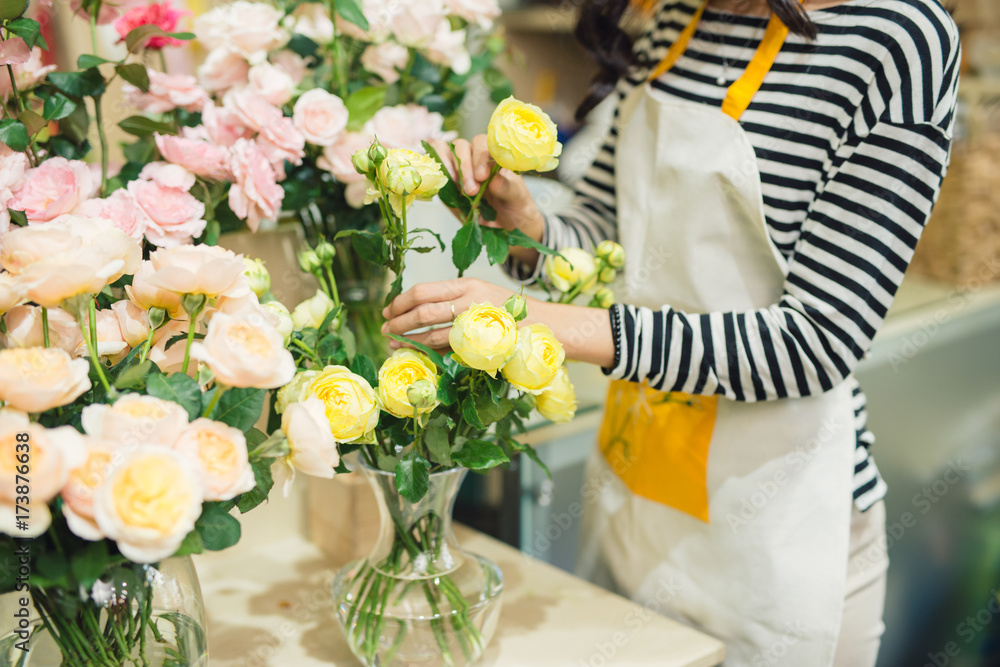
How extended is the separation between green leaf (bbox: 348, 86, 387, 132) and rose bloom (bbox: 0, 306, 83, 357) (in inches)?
15.2

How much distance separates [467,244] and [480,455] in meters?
0.17

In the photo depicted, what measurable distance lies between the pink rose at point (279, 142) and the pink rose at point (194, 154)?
0.04 m

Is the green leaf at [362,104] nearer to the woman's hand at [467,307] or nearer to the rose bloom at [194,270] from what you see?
the woman's hand at [467,307]

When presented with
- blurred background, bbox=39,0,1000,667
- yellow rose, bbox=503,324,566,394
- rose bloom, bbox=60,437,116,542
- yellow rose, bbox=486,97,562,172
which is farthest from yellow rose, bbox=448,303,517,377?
blurred background, bbox=39,0,1000,667

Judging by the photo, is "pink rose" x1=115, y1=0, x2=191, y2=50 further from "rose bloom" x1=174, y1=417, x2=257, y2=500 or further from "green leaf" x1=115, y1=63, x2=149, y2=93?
"rose bloom" x1=174, y1=417, x2=257, y2=500

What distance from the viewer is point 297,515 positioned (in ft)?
3.34

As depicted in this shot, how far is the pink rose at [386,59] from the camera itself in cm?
89

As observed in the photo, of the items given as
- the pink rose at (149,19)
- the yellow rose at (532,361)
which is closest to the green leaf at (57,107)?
the pink rose at (149,19)

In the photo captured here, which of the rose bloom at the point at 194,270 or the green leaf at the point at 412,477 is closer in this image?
the rose bloom at the point at 194,270

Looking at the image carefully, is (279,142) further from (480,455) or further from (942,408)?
(942,408)

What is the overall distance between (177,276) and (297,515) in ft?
1.95

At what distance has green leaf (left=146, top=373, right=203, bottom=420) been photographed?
1.57 ft

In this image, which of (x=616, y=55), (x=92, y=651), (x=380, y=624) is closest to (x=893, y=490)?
(x=616, y=55)

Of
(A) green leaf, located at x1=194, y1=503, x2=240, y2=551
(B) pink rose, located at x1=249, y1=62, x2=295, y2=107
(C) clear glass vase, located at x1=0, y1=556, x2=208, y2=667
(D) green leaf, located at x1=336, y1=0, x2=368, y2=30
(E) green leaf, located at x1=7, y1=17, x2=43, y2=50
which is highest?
(D) green leaf, located at x1=336, y1=0, x2=368, y2=30
